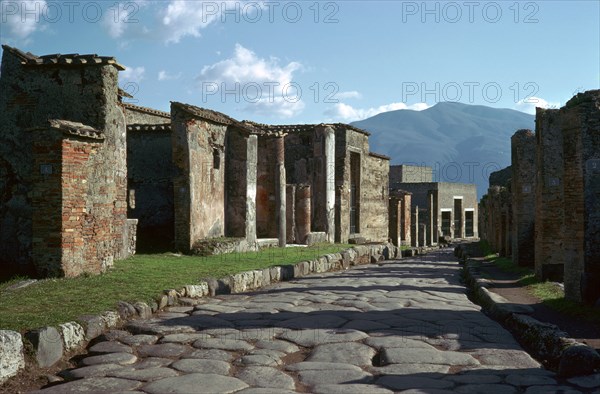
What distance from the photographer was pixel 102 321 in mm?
5359

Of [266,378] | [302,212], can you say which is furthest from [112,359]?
[302,212]

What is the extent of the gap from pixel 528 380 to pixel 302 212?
49.7 feet

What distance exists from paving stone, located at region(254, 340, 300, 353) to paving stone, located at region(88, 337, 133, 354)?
101 cm

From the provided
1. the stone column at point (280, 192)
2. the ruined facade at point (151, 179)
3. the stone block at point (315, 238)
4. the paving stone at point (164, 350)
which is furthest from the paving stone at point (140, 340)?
the stone block at point (315, 238)

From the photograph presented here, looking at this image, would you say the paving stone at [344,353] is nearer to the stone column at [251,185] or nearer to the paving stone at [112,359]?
the paving stone at [112,359]

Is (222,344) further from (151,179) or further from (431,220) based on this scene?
(431,220)

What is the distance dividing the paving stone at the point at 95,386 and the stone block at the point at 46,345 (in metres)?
0.55

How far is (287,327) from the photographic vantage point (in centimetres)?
573

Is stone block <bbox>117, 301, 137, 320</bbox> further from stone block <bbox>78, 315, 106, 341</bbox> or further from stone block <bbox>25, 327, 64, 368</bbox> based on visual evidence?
stone block <bbox>25, 327, 64, 368</bbox>

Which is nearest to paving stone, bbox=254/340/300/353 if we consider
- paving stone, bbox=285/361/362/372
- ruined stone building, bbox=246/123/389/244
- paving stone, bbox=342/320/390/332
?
paving stone, bbox=285/361/362/372

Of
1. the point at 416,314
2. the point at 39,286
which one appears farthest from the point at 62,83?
the point at 416,314

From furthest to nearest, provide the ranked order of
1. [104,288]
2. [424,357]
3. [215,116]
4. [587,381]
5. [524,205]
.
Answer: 1. [215,116]
2. [524,205]
3. [104,288]
4. [424,357]
5. [587,381]

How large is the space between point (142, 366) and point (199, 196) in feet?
30.9

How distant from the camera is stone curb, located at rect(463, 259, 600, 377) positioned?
411 cm
